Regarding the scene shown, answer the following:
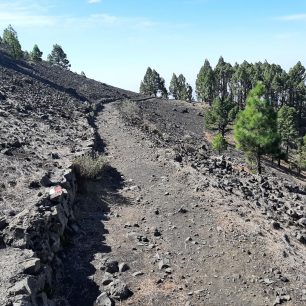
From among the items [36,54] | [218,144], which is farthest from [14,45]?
[218,144]

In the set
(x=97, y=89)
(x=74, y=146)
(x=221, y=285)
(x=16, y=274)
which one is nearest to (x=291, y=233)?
(x=221, y=285)

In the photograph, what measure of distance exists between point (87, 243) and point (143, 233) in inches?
105

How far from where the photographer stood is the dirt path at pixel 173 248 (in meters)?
14.0

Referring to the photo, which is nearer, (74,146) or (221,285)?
(221,285)

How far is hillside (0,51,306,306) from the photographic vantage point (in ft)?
45.0

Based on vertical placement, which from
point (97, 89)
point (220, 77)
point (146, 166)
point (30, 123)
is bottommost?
point (146, 166)

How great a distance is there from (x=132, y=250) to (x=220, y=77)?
330 feet

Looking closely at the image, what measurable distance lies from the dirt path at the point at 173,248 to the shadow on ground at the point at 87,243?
4 centimetres

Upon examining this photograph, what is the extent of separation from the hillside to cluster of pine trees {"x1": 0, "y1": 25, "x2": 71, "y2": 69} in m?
75.3

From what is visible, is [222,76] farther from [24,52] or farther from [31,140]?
[31,140]

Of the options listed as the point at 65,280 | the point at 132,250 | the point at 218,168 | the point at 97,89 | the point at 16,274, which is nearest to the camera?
the point at 16,274

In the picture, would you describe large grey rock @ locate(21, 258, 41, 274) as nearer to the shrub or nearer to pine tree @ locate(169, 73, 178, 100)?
the shrub

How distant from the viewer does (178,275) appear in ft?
49.2

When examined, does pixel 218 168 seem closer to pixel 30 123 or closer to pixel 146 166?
pixel 146 166
